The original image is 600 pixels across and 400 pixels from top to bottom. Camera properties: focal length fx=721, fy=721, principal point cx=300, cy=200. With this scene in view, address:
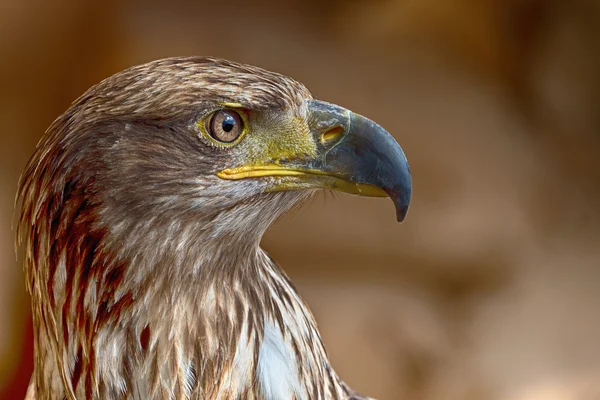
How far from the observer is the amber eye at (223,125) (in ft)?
4.76

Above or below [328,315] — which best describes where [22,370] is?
below

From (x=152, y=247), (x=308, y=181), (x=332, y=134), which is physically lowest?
(x=152, y=247)

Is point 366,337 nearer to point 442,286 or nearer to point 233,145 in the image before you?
point 442,286

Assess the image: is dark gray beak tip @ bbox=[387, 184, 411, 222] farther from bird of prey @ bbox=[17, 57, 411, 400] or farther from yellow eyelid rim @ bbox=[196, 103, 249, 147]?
yellow eyelid rim @ bbox=[196, 103, 249, 147]

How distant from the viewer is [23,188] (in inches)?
61.0

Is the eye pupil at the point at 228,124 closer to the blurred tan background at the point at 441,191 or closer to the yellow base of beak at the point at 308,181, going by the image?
the yellow base of beak at the point at 308,181

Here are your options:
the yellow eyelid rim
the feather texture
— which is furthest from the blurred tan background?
the yellow eyelid rim

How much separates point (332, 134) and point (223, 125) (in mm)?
238

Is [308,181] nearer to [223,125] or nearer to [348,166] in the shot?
[348,166]

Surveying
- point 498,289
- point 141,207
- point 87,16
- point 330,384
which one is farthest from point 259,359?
point 498,289

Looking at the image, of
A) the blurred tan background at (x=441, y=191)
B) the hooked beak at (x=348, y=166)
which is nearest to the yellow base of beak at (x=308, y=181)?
the hooked beak at (x=348, y=166)

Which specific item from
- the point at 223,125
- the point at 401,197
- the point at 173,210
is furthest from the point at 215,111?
the point at 401,197

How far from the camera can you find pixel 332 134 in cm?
153

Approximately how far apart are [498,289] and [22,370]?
2.62 metres
